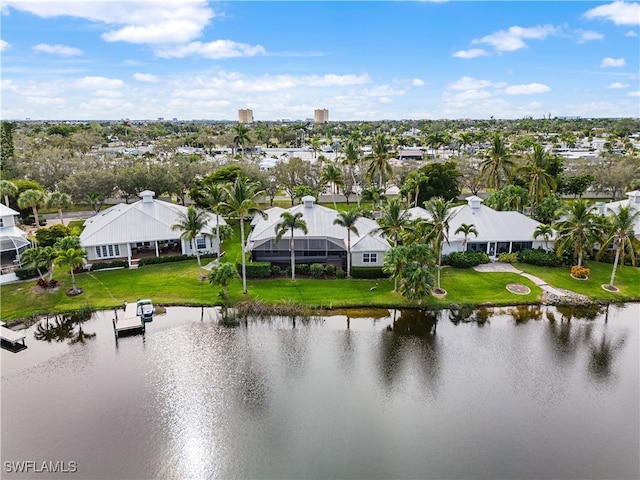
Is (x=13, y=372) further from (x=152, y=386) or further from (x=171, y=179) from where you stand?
(x=171, y=179)

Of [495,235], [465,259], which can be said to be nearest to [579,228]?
[495,235]

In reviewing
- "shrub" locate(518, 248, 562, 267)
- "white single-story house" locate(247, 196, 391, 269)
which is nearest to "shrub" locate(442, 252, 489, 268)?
"shrub" locate(518, 248, 562, 267)

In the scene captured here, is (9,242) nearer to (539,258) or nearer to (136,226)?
(136,226)

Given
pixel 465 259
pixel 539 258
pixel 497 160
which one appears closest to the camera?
pixel 465 259

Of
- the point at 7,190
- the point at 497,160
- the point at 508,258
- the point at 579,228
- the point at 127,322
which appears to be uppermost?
the point at 497,160

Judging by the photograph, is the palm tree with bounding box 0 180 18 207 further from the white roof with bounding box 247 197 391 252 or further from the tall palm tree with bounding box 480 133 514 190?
the tall palm tree with bounding box 480 133 514 190

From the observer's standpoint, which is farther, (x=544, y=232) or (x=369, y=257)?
(x=544, y=232)

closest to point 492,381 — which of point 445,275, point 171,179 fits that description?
point 445,275
